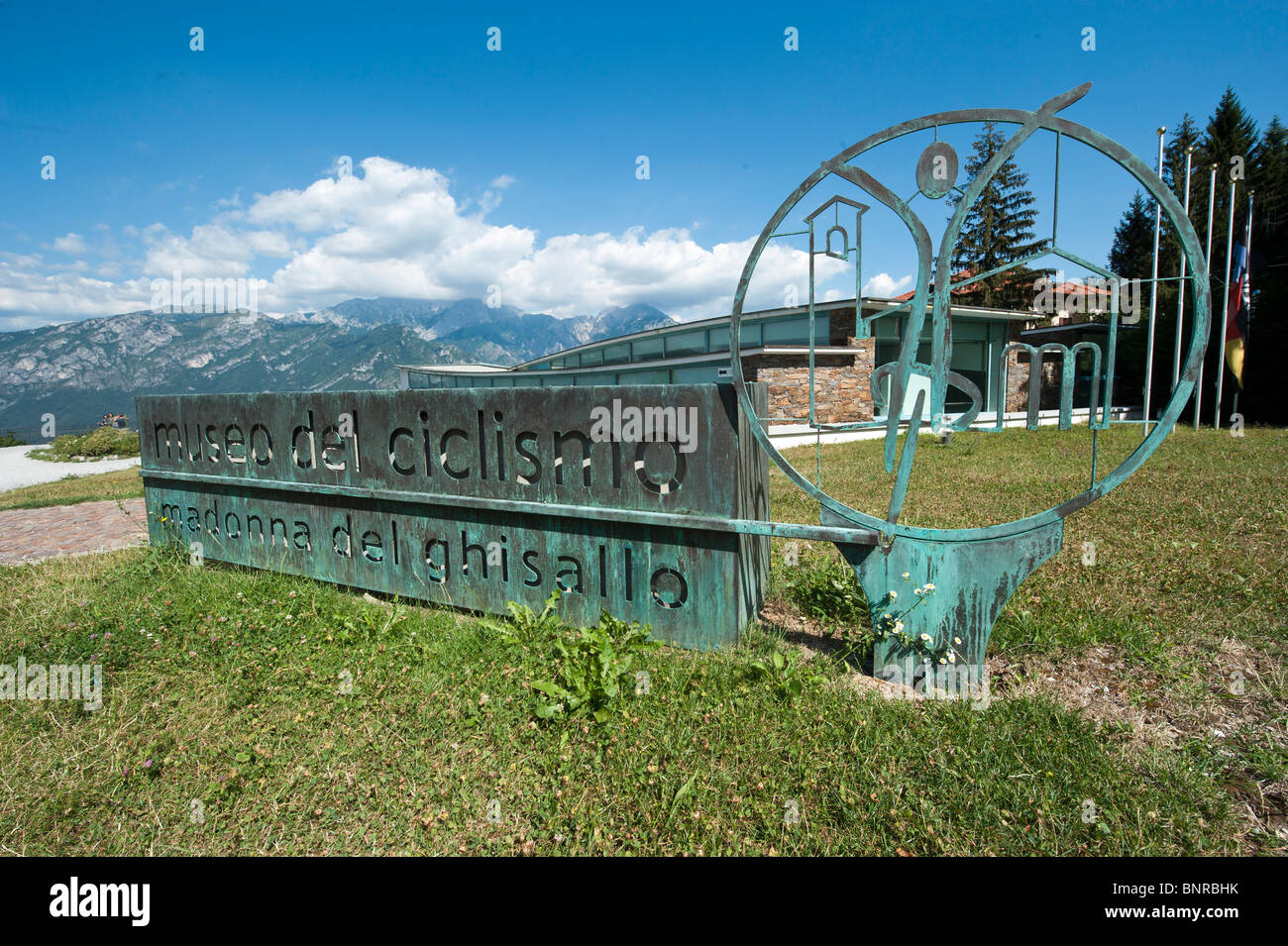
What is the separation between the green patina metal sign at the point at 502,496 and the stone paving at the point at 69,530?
220 centimetres

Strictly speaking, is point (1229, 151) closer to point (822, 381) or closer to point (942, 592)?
point (822, 381)

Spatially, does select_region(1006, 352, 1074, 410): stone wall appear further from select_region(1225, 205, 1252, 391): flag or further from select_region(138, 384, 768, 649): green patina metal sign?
select_region(138, 384, 768, 649): green patina metal sign

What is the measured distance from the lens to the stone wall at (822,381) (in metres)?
16.0

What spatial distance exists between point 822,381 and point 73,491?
1611 cm

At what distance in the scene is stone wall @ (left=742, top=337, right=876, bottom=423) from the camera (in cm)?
1599

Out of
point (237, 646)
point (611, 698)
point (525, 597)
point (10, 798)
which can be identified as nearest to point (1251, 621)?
point (611, 698)

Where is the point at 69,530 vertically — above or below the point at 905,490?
below

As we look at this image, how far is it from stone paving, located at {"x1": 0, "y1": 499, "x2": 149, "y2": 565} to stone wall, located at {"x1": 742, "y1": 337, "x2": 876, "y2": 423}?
12143 mm

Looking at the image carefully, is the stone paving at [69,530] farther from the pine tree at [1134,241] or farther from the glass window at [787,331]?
the pine tree at [1134,241]

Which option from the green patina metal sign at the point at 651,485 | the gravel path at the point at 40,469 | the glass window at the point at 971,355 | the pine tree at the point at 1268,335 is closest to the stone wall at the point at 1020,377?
the glass window at the point at 971,355

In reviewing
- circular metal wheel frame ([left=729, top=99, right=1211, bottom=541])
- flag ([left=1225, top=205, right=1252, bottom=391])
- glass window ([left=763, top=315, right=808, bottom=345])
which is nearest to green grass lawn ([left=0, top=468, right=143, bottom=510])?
circular metal wheel frame ([left=729, top=99, right=1211, bottom=541])

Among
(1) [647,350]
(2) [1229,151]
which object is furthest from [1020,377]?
(2) [1229,151]

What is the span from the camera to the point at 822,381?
16.3 metres
